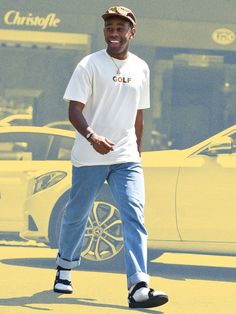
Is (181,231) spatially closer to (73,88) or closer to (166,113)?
(166,113)

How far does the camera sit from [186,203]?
8.95 meters

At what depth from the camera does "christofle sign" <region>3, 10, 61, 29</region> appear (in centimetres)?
920

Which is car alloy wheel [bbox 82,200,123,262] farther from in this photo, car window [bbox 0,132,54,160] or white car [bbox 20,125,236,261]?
car window [bbox 0,132,54,160]

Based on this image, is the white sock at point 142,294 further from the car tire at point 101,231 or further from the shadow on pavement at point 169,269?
the car tire at point 101,231

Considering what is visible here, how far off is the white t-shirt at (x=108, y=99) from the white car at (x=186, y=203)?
7.88 feet

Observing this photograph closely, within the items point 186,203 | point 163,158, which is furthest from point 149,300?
point 163,158

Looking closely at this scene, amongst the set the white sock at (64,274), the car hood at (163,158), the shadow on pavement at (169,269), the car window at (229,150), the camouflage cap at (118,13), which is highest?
the camouflage cap at (118,13)

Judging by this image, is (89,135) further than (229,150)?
No

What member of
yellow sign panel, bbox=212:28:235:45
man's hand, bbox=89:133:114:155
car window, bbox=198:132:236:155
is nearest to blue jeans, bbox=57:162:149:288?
man's hand, bbox=89:133:114:155

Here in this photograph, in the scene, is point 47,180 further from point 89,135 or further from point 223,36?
point 89,135

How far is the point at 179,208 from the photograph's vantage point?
29.3 feet

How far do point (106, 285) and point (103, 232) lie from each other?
4.16 ft

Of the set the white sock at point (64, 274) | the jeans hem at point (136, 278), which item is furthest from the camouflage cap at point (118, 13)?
the white sock at point (64, 274)

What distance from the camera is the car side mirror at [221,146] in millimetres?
8961
